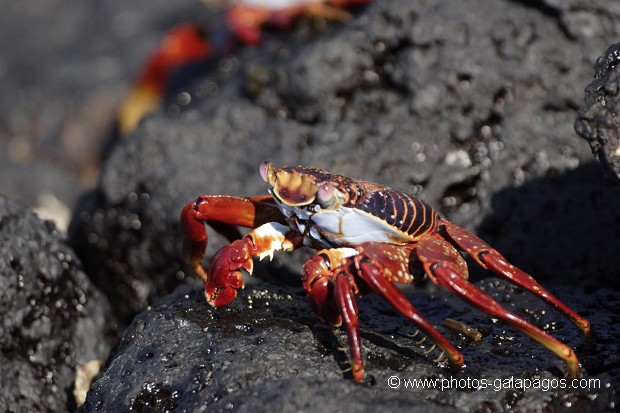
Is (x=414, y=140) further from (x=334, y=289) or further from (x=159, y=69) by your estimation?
(x=159, y=69)

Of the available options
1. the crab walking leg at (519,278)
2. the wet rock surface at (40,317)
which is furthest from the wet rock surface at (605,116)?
the wet rock surface at (40,317)

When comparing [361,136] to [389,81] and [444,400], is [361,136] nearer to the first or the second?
[389,81]

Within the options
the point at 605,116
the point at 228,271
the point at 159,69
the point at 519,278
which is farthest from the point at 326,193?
the point at 159,69

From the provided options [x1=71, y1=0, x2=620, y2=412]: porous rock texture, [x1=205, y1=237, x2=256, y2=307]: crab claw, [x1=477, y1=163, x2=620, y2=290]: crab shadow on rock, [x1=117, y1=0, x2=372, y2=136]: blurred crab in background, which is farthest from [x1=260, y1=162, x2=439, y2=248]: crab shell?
[x1=117, y1=0, x2=372, y2=136]: blurred crab in background

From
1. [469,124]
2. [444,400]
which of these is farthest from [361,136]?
[444,400]

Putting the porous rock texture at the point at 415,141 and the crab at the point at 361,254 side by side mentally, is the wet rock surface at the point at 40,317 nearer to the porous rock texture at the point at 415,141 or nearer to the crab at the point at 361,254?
the porous rock texture at the point at 415,141

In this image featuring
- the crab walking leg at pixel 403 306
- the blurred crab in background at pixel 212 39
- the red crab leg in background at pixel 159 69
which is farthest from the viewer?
the red crab leg in background at pixel 159 69
